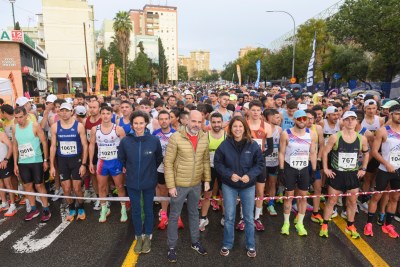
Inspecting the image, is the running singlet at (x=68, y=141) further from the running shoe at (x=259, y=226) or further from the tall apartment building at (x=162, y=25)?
the tall apartment building at (x=162, y=25)

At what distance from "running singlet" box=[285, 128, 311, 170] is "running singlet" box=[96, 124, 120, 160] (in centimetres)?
282

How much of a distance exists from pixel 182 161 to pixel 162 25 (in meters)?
167

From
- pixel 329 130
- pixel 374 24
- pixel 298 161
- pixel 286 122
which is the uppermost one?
pixel 374 24

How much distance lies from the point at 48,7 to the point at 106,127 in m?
70.6

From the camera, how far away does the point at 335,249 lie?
14.2 ft

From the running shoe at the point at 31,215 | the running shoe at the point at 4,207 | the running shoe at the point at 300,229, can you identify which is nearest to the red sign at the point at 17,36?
the running shoe at the point at 4,207

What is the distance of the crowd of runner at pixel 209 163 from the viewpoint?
13.3 ft

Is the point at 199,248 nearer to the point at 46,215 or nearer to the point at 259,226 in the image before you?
the point at 259,226

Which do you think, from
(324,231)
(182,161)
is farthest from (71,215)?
(324,231)

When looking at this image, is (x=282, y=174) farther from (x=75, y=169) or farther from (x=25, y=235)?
(x=25, y=235)

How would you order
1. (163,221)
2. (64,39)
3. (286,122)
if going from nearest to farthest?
(163,221)
(286,122)
(64,39)

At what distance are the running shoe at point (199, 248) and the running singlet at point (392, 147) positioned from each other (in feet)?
10.4

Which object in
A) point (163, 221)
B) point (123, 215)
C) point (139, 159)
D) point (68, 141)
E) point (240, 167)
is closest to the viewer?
point (240, 167)

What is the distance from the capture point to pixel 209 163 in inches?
167
